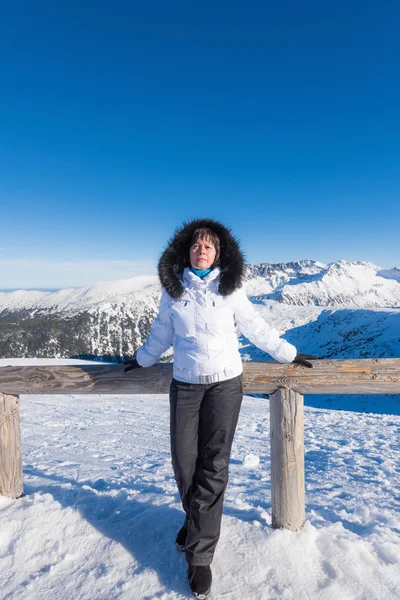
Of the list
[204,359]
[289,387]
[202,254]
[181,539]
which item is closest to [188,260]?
[202,254]

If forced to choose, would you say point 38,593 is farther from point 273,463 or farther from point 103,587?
point 273,463

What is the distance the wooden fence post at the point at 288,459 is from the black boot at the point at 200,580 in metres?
1.03

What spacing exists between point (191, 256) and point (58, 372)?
2133 millimetres

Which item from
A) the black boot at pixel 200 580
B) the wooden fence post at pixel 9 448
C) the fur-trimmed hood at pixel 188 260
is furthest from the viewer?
the wooden fence post at pixel 9 448

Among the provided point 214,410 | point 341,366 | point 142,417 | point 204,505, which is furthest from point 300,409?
point 142,417

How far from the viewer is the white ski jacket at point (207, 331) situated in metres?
3.20

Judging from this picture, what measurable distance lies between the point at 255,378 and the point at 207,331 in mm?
899

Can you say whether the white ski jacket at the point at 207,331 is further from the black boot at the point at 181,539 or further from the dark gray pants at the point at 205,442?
the black boot at the point at 181,539

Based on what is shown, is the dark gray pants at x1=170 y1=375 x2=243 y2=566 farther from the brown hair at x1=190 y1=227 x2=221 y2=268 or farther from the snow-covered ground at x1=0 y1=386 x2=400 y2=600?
the brown hair at x1=190 y1=227 x2=221 y2=268

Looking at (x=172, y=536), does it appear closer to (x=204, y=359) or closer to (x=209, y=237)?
(x=204, y=359)

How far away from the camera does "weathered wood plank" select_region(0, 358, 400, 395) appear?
3695 millimetres

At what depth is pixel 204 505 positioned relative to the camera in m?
3.20

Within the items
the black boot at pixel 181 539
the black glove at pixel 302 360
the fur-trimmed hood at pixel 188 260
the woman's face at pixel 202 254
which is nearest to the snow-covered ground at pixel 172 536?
the black boot at pixel 181 539

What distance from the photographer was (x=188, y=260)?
11.6 feet
